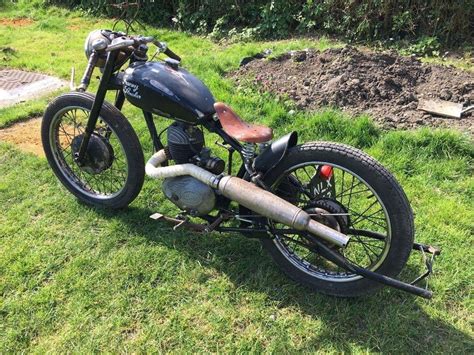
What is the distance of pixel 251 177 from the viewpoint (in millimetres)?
2561

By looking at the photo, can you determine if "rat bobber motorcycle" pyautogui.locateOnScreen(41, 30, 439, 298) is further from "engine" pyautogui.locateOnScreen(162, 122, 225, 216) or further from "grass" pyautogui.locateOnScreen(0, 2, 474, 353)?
"grass" pyautogui.locateOnScreen(0, 2, 474, 353)

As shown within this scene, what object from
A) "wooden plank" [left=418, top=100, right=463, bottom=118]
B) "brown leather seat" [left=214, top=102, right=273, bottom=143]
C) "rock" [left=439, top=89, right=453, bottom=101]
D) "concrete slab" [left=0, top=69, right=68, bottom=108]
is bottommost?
"concrete slab" [left=0, top=69, right=68, bottom=108]

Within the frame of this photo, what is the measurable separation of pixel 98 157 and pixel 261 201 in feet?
4.96

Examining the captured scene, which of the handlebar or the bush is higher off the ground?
the handlebar

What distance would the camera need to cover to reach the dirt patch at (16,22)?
922cm

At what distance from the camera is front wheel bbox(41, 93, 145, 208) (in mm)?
3037

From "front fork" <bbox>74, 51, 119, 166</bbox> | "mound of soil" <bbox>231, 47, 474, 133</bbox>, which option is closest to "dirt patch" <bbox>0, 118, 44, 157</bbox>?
"front fork" <bbox>74, 51, 119, 166</bbox>

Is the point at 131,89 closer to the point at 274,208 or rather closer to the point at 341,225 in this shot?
the point at 274,208

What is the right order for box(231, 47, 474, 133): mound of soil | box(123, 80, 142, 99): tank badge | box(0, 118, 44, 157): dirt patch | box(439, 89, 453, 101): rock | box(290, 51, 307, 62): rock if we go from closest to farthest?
box(123, 80, 142, 99): tank badge
box(0, 118, 44, 157): dirt patch
box(231, 47, 474, 133): mound of soil
box(439, 89, 453, 101): rock
box(290, 51, 307, 62): rock

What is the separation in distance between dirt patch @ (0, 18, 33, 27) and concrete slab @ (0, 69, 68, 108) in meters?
3.47

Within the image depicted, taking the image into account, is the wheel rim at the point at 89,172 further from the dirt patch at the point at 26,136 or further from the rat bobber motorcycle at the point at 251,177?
the dirt patch at the point at 26,136

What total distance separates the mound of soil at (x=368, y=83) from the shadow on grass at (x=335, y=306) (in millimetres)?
2142

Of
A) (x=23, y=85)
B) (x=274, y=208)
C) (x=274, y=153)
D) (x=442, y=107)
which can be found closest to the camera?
(x=274, y=208)

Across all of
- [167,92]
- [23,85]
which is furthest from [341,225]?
[23,85]
